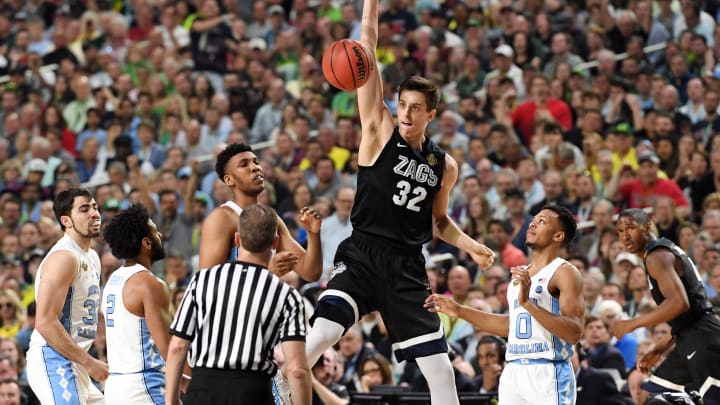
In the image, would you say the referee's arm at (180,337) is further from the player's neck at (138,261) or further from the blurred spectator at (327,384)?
the blurred spectator at (327,384)

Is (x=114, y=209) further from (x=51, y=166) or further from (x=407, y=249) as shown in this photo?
(x=407, y=249)

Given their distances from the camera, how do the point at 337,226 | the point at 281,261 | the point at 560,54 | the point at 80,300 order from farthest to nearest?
1. the point at 560,54
2. the point at 337,226
3. the point at 80,300
4. the point at 281,261

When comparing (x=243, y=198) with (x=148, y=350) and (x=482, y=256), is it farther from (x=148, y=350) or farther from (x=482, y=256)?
(x=482, y=256)

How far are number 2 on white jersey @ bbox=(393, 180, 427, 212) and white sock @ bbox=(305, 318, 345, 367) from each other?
84 centimetres

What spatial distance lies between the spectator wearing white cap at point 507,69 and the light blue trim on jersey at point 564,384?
8250 mm

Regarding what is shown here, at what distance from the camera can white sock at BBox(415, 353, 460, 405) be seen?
7555 mm

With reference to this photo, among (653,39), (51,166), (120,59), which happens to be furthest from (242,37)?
(653,39)

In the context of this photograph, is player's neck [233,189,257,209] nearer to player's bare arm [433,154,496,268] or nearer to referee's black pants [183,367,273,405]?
player's bare arm [433,154,496,268]

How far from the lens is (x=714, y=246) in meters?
11.7

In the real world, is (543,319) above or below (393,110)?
below

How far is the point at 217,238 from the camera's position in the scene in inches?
291

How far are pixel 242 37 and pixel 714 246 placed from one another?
883 cm

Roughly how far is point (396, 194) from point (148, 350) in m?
1.73

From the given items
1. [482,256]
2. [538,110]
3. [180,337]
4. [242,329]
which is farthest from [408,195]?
[538,110]
